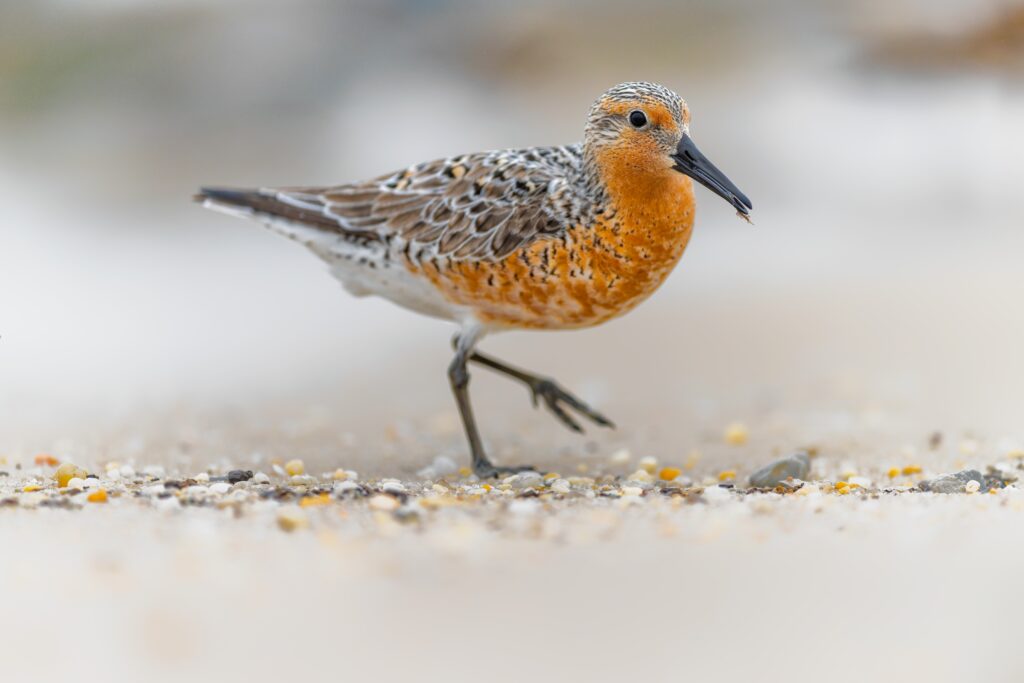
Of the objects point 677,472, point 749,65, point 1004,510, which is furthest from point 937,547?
point 749,65

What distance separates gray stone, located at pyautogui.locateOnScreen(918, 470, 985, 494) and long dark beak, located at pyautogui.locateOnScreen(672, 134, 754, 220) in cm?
147

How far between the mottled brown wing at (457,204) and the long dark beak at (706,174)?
0.64 meters

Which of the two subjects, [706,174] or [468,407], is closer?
[706,174]

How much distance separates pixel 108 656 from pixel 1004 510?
332cm

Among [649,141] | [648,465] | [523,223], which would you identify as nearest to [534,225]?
[523,223]

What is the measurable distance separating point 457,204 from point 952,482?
104 inches

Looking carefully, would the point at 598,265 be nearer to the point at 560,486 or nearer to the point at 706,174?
the point at 706,174

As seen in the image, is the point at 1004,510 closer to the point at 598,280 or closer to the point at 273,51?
the point at 598,280

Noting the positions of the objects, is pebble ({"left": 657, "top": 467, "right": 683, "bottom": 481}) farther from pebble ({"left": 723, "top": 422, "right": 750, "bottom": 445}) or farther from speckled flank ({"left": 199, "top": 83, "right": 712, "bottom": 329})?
pebble ({"left": 723, "top": 422, "right": 750, "bottom": 445})

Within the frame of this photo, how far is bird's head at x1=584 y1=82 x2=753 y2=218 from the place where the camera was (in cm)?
523

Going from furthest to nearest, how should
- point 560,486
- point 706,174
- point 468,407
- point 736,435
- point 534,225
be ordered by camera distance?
point 736,435, point 468,407, point 534,225, point 560,486, point 706,174

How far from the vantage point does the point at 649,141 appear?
531 centimetres

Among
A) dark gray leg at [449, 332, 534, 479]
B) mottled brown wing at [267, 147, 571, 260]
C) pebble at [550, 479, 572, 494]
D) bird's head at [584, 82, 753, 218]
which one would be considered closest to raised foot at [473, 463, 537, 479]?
dark gray leg at [449, 332, 534, 479]

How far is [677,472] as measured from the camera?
5.98 m
